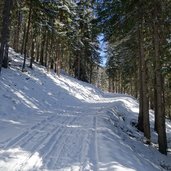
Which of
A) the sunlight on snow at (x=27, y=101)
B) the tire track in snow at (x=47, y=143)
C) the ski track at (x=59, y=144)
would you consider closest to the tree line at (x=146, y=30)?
the ski track at (x=59, y=144)

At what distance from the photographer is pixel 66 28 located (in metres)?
34.2

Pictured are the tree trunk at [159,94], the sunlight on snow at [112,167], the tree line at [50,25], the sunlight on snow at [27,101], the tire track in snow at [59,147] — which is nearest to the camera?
the sunlight on snow at [112,167]

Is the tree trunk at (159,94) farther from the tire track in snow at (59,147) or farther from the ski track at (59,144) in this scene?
the tire track in snow at (59,147)

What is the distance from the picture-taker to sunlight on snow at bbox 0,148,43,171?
270 inches

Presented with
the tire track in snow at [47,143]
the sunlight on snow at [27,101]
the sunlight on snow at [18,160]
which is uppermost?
the sunlight on snow at [27,101]

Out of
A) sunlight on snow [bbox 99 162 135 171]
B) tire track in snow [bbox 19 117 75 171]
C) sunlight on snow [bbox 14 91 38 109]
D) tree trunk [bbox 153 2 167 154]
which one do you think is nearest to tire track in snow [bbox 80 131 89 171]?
sunlight on snow [bbox 99 162 135 171]

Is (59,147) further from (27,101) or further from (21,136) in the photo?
(27,101)

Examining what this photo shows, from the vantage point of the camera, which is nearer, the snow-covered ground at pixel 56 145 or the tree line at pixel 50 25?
the snow-covered ground at pixel 56 145

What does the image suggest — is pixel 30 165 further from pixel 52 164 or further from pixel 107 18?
pixel 107 18

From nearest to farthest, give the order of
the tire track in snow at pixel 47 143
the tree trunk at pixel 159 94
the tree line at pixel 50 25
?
1. the tire track in snow at pixel 47 143
2. the tree trunk at pixel 159 94
3. the tree line at pixel 50 25

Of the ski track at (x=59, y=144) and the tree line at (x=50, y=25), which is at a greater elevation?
the tree line at (x=50, y=25)

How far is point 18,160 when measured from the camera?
7383 millimetres

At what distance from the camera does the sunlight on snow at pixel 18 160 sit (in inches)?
270

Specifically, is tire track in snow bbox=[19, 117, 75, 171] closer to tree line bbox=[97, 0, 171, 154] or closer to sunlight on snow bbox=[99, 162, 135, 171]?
sunlight on snow bbox=[99, 162, 135, 171]
